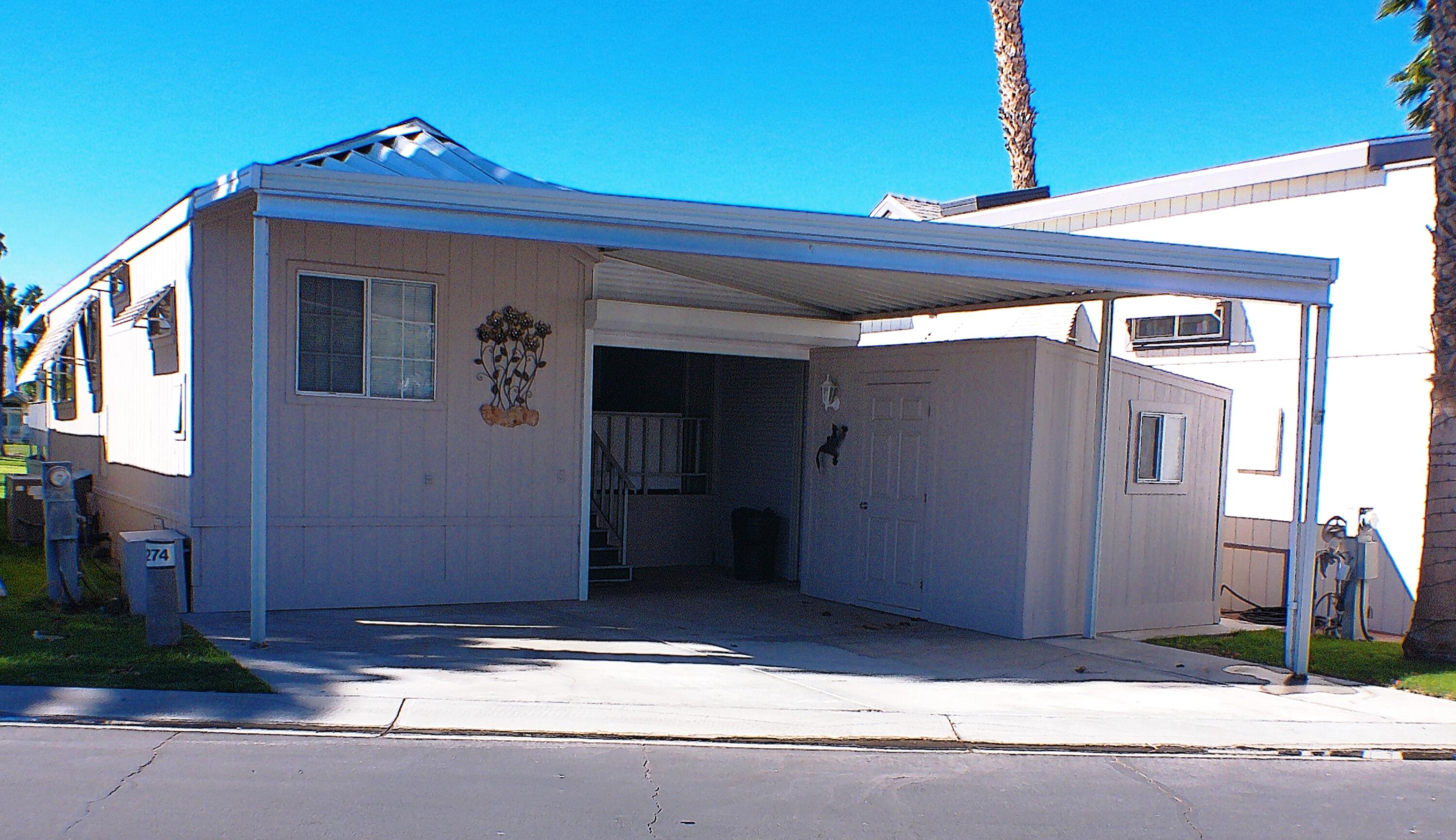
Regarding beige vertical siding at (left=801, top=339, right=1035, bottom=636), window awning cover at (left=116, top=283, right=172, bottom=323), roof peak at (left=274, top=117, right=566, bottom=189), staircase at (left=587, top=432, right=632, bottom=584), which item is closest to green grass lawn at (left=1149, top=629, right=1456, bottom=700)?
beige vertical siding at (left=801, top=339, right=1035, bottom=636)

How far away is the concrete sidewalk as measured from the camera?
Result: 6559 mm

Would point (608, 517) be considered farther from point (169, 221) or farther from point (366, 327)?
point (169, 221)

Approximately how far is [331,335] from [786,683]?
4932 mm

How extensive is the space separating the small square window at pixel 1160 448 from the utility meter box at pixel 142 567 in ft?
27.5

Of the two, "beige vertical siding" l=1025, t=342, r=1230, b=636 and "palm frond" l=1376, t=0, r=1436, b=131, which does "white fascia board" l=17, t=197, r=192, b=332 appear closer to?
"beige vertical siding" l=1025, t=342, r=1230, b=636

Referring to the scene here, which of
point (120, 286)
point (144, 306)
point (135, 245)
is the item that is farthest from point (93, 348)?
point (144, 306)

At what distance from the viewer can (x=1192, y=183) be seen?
1387cm

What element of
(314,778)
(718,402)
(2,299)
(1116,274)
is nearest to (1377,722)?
(1116,274)

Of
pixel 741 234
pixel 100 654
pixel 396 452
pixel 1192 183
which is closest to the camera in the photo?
pixel 100 654

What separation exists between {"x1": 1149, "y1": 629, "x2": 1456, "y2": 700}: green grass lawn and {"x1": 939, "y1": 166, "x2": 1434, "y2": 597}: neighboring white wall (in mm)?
2203

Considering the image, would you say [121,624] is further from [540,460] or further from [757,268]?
[757,268]

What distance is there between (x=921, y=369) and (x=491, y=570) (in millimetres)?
4459

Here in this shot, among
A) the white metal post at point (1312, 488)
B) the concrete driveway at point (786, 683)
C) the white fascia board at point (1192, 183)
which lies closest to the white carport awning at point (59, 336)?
the concrete driveway at point (786, 683)

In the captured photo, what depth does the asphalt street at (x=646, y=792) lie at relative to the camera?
4.89m
